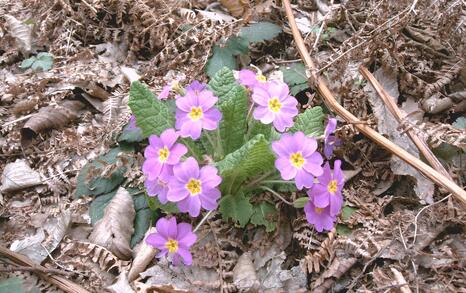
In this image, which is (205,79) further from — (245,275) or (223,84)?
(245,275)

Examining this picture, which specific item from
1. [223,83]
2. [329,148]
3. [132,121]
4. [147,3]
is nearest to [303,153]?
[329,148]

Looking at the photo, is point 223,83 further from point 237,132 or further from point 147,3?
point 147,3

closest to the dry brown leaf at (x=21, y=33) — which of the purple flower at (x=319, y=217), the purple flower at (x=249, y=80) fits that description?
the purple flower at (x=249, y=80)

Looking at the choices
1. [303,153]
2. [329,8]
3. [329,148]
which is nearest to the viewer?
[303,153]

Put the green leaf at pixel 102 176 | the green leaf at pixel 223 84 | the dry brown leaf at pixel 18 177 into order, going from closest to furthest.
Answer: the green leaf at pixel 223 84 → the green leaf at pixel 102 176 → the dry brown leaf at pixel 18 177

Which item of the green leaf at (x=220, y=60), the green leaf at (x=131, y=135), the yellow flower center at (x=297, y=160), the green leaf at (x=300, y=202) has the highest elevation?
the yellow flower center at (x=297, y=160)

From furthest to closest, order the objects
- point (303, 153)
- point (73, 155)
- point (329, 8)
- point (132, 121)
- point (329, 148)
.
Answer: point (329, 8), point (73, 155), point (132, 121), point (329, 148), point (303, 153)

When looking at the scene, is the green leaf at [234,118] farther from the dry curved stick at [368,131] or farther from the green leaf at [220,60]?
the green leaf at [220,60]
